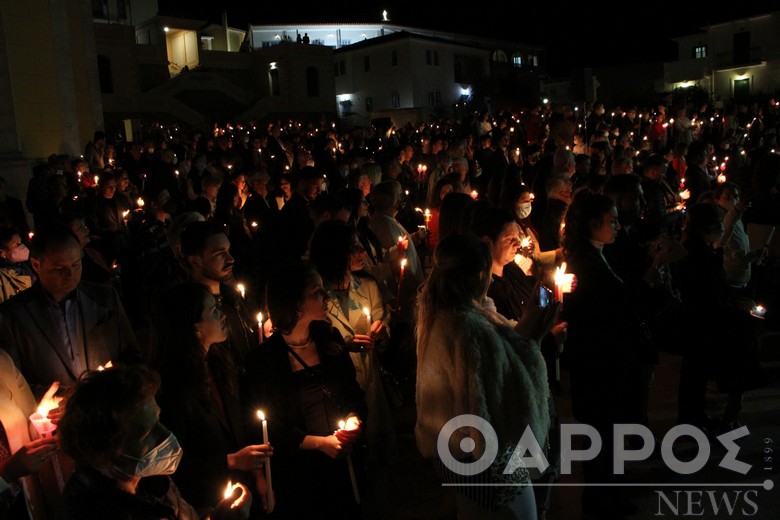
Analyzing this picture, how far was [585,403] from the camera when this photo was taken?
405cm

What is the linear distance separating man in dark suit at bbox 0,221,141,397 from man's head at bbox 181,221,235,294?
0.54 m

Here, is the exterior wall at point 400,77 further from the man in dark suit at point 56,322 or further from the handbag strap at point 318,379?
the handbag strap at point 318,379

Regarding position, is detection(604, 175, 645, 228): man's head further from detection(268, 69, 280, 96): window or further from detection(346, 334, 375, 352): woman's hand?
detection(268, 69, 280, 96): window

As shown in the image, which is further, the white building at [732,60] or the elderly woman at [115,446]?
the white building at [732,60]

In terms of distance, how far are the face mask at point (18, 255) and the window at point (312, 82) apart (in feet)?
147

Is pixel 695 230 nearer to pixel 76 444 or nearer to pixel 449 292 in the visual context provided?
pixel 449 292

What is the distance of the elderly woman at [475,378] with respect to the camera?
2723 millimetres

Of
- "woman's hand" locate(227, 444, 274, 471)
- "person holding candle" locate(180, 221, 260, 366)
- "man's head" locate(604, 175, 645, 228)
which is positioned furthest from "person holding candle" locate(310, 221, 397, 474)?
"man's head" locate(604, 175, 645, 228)

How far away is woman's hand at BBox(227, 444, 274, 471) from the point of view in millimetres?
2846

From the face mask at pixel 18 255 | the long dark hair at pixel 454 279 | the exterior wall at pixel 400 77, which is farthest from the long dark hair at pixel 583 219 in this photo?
the exterior wall at pixel 400 77

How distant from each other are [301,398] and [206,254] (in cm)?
110

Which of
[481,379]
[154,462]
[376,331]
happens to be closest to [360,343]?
Result: [376,331]

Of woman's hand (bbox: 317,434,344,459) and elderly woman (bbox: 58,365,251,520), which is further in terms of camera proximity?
woman's hand (bbox: 317,434,344,459)

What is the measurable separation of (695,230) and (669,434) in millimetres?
1620
